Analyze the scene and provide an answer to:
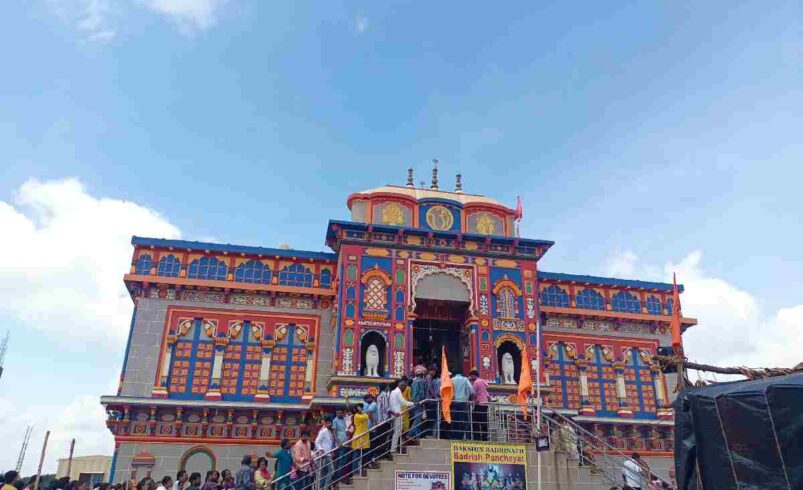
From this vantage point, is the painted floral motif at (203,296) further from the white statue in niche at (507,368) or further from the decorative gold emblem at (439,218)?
the white statue in niche at (507,368)

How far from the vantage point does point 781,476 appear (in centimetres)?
718

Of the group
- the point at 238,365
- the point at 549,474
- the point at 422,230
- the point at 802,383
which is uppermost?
the point at 422,230

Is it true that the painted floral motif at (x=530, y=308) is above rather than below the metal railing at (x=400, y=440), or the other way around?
above

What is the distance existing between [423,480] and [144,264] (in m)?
14.3

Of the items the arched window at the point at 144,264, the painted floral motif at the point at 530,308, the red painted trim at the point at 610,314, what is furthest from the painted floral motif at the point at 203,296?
the red painted trim at the point at 610,314

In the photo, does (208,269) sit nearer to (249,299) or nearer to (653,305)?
(249,299)

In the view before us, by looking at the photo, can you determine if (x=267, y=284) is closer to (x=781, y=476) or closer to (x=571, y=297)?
(x=571, y=297)

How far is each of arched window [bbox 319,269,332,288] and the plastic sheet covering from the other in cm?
1598

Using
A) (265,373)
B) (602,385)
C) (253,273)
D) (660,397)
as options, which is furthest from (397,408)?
(660,397)

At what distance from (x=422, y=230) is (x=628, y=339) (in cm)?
993

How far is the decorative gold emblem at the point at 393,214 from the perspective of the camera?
23297mm

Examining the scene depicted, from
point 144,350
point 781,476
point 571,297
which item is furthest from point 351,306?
point 781,476

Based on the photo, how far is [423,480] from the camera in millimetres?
12125

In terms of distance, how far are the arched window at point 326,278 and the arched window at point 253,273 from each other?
1.89 m
